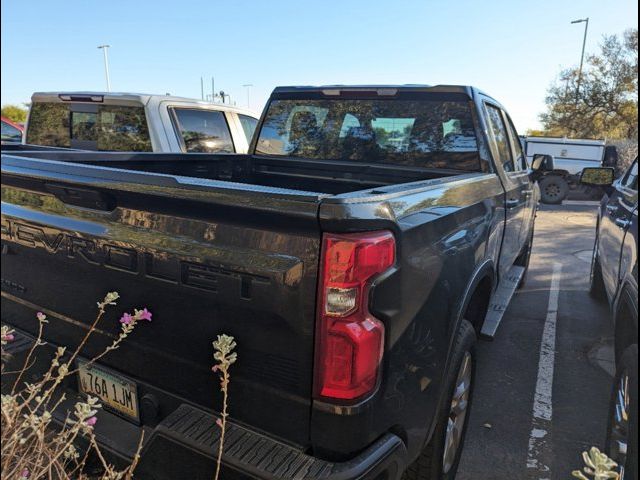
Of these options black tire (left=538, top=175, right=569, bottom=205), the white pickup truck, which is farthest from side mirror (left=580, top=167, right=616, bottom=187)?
black tire (left=538, top=175, right=569, bottom=205)

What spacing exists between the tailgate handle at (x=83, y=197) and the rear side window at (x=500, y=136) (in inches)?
103

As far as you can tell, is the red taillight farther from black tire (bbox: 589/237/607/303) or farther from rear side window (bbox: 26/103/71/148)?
rear side window (bbox: 26/103/71/148)

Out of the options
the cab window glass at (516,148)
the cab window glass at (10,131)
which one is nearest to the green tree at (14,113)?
the cab window glass at (10,131)

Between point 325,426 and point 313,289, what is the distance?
1.54 feet

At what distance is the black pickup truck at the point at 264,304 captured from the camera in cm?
154

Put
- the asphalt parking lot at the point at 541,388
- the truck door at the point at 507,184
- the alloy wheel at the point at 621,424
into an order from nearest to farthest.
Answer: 1. the alloy wheel at the point at 621,424
2. the asphalt parking lot at the point at 541,388
3. the truck door at the point at 507,184

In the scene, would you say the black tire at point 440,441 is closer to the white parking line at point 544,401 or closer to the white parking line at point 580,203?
the white parking line at point 544,401

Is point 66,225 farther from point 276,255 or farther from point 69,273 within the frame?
point 276,255

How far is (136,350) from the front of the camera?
77.9 inches

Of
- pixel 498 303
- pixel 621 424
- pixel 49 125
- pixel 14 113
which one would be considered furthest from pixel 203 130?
pixel 14 113

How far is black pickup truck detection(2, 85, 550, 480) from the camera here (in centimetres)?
154

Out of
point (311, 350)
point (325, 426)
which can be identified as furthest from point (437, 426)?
point (311, 350)

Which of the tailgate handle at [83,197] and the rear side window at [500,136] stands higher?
the rear side window at [500,136]

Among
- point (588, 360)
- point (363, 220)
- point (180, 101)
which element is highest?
point (180, 101)
